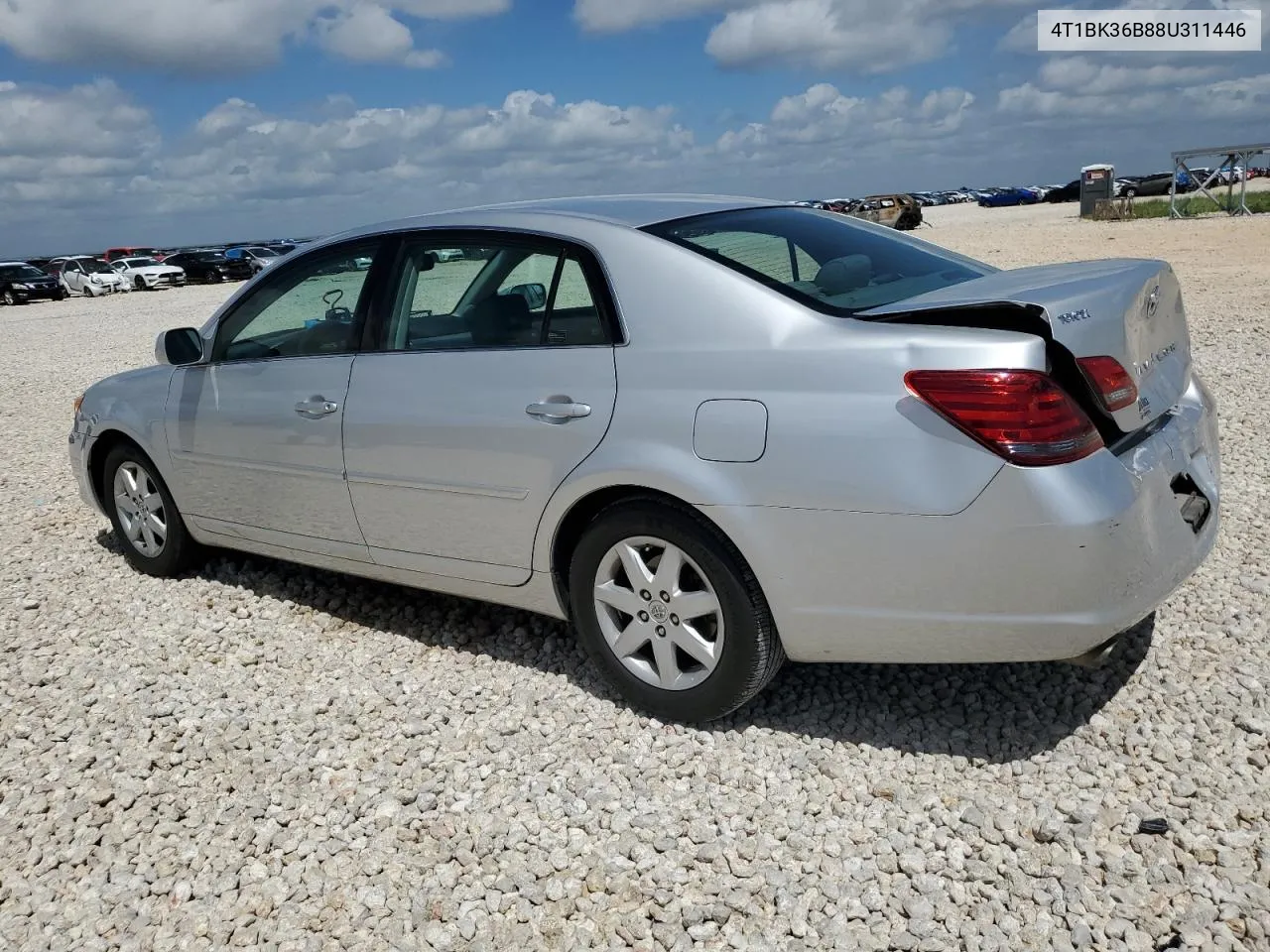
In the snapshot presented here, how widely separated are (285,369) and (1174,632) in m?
3.55

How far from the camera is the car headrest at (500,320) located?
3.63 m

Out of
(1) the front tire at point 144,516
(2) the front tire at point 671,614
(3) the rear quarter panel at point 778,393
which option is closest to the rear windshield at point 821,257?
(3) the rear quarter panel at point 778,393

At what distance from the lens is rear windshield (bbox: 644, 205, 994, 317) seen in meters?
3.20

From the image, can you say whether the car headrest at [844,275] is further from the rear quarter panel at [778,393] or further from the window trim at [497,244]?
the window trim at [497,244]

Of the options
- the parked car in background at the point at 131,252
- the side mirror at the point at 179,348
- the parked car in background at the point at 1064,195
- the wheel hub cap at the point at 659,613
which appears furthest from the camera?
the parked car in background at the point at 1064,195

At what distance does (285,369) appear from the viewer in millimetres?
4273

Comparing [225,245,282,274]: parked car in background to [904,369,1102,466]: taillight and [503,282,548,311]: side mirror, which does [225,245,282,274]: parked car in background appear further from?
[904,369,1102,466]: taillight

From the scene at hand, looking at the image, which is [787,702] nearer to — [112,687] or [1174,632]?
[1174,632]

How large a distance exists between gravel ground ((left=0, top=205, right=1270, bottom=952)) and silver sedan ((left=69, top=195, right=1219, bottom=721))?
14.7 inches

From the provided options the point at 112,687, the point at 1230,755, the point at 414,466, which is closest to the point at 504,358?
the point at 414,466

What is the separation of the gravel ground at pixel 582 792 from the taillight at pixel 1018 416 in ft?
3.30

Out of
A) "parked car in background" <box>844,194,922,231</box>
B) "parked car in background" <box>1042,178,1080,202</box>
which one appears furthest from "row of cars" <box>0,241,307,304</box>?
"parked car in background" <box>1042,178,1080,202</box>

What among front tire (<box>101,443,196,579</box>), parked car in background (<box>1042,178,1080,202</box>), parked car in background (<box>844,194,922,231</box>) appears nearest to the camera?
front tire (<box>101,443,196,579</box>)

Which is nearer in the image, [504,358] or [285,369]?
[504,358]
